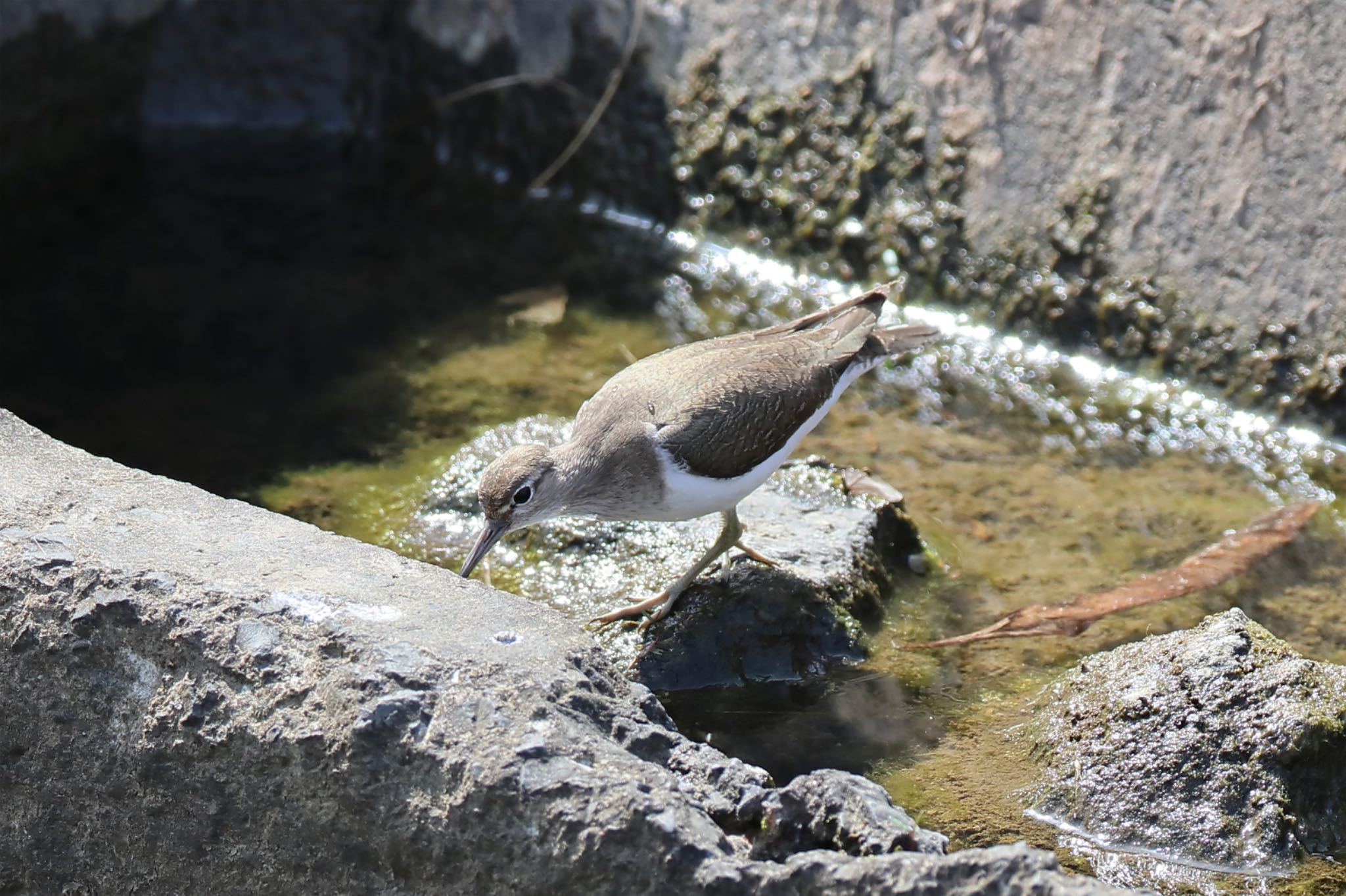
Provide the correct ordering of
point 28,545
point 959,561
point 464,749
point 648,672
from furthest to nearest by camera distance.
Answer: point 959,561 < point 648,672 < point 28,545 < point 464,749

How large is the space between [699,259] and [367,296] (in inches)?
76.0

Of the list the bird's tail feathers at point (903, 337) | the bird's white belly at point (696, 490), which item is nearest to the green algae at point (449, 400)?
→ the bird's white belly at point (696, 490)

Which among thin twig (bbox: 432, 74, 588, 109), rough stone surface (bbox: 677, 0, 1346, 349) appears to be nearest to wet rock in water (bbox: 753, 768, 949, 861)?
rough stone surface (bbox: 677, 0, 1346, 349)

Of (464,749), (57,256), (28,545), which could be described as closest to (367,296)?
(57,256)

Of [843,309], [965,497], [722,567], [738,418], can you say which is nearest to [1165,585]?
[965,497]

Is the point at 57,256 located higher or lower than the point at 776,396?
lower

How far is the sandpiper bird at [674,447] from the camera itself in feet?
15.8

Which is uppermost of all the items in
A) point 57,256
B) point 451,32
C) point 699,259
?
point 451,32

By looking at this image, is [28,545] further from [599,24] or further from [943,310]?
[599,24]

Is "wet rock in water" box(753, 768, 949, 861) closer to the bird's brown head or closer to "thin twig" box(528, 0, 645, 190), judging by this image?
the bird's brown head

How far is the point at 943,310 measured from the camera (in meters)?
7.70

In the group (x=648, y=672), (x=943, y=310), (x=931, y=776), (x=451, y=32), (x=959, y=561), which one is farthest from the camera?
(x=451, y=32)

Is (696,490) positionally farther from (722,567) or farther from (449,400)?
(449,400)

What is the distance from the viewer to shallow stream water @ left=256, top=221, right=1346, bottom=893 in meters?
4.57
